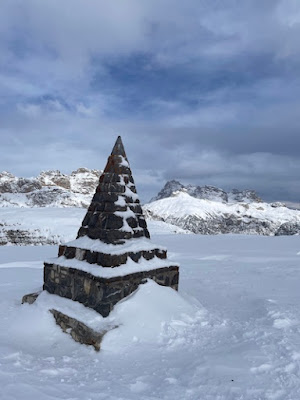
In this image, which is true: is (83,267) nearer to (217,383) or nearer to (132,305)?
(132,305)

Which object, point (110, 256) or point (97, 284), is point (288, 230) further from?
point (97, 284)

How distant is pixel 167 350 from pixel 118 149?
165 inches

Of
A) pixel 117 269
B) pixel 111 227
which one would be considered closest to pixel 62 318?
pixel 117 269

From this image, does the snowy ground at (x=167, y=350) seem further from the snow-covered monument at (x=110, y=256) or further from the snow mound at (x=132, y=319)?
the snow-covered monument at (x=110, y=256)

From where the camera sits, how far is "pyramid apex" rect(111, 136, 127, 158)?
6.82 m

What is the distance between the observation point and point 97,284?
18.6 ft

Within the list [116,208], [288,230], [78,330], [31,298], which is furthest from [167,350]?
[288,230]

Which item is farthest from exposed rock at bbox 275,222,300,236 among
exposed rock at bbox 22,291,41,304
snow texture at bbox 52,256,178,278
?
exposed rock at bbox 22,291,41,304

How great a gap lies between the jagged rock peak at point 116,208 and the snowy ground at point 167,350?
1.26 meters

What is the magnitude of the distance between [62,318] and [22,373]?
5.56ft

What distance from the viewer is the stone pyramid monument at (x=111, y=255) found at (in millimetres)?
5719

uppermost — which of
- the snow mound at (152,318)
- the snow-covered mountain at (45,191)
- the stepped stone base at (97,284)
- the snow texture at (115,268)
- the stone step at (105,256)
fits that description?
the snow-covered mountain at (45,191)

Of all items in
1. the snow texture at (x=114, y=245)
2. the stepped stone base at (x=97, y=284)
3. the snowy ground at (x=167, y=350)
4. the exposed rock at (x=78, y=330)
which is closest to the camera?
the snowy ground at (x=167, y=350)

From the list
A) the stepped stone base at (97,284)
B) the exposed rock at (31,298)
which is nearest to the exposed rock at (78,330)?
the stepped stone base at (97,284)
